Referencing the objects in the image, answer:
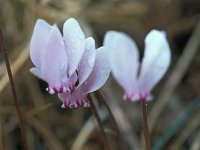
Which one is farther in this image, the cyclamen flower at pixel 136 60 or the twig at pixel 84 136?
the twig at pixel 84 136

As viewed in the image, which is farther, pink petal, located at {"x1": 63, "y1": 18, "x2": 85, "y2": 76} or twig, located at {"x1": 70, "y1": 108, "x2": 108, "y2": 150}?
twig, located at {"x1": 70, "y1": 108, "x2": 108, "y2": 150}

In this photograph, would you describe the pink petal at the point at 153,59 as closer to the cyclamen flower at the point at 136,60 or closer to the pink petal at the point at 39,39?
the cyclamen flower at the point at 136,60

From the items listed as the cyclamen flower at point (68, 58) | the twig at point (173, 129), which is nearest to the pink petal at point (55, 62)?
the cyclamen flower at point (68, 58)

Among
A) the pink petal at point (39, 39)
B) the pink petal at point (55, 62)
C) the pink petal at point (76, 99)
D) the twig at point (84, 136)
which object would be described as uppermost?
the pink petal at point (39, 39)

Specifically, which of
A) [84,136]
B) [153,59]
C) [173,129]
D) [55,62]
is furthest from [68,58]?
[84,136]

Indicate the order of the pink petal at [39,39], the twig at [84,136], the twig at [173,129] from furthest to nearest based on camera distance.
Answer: the twig at [84,136] < the twig at [173,129] < the pink petal at [39,39]

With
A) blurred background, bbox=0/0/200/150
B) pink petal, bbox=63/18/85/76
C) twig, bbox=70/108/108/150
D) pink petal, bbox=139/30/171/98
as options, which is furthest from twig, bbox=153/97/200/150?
pink petal, bbox=63/18/85/76

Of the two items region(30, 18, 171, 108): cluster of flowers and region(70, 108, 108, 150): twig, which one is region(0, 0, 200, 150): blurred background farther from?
region(30, 18, 171, 108): cluster of flowers

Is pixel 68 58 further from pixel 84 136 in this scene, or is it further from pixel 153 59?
pixel 84 136

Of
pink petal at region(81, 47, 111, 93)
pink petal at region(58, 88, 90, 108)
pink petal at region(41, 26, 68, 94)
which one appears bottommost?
pink petal at region(58, 88, 90, 108)
